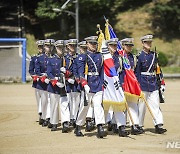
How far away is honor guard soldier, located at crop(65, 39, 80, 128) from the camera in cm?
1114

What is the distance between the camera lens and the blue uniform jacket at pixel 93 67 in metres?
10.4

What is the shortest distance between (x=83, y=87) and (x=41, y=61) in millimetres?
2253

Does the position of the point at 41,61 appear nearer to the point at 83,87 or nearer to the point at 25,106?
the point at 83,87

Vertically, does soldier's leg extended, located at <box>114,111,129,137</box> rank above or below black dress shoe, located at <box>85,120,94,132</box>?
above

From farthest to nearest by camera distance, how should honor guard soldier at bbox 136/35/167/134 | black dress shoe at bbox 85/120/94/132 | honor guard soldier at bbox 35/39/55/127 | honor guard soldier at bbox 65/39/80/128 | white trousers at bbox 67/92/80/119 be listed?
honor guard soldier at bbox 35/39/55/127
white trousers at bbox 67/92/80/119
black dress shoe at bbox 85/120/94/132
honor guard soldier at bbox 65/39/80/128
honor guard soldier at bbox 136/35/167/134

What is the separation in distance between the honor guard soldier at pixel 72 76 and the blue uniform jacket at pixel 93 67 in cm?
41

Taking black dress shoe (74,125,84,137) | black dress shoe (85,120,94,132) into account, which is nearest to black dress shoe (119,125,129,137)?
black dress shoe (74,125,84,137)

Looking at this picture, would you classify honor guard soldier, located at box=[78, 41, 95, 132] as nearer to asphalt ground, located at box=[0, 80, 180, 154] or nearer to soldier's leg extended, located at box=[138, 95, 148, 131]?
asphalt ground, located at box=[0, 80, 180, 154]

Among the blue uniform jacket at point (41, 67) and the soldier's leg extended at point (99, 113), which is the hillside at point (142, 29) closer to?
the blue uniform jacket at point (41, 67)

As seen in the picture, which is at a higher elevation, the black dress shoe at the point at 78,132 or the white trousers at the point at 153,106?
the white trousers at the point at 153,106

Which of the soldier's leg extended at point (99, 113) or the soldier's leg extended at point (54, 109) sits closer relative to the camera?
the soldier's leg extended at point (99, 113)

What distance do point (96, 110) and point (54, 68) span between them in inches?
65.8

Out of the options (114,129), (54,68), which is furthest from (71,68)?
(114,129)

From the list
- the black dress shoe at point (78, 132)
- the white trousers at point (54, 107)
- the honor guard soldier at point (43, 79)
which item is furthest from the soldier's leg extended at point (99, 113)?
the honor guard soldier at point (43, 79)
